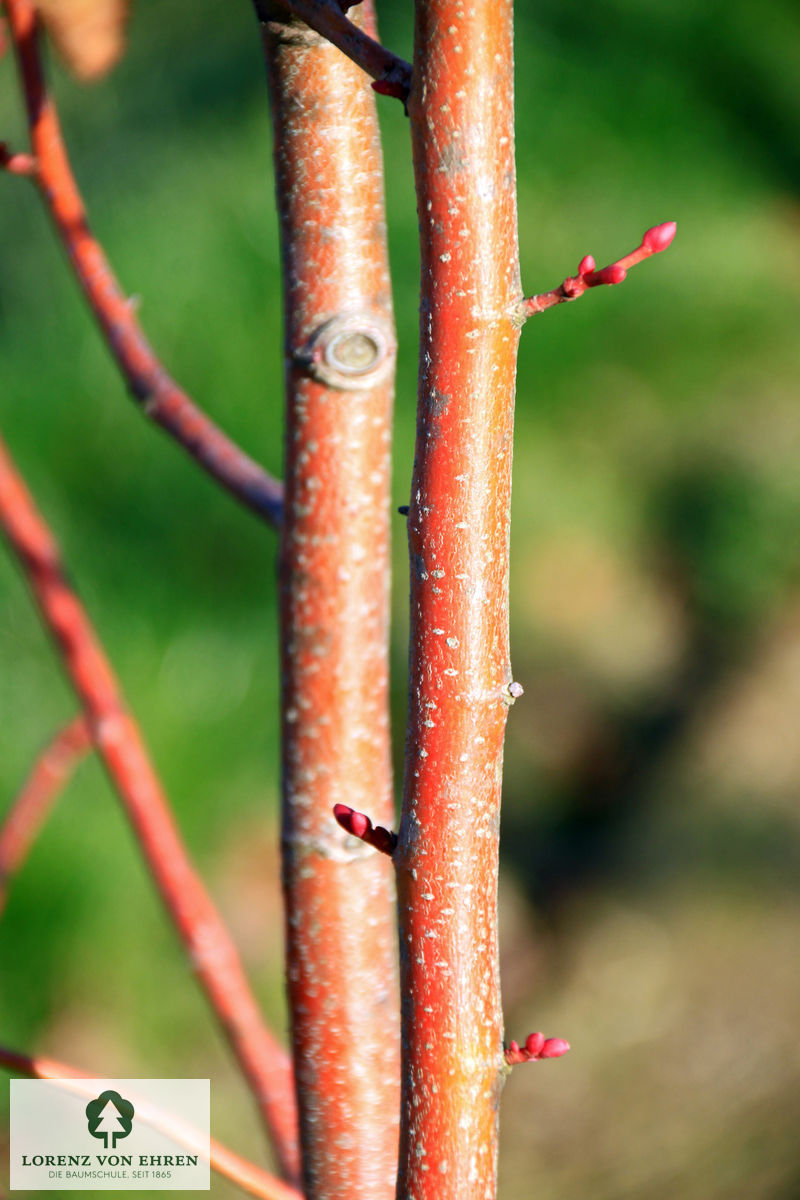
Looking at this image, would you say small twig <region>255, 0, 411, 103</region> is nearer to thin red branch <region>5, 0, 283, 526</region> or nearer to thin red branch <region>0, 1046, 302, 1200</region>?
thin red branch <region>5, 0, 283, 526</region>

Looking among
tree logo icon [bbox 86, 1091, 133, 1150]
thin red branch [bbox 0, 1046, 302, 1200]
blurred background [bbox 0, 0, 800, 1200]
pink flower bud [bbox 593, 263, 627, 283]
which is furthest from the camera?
blurred background [bbox 0, 0, 800, 1200]

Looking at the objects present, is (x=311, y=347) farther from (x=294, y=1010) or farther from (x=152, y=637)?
(x=152, y=637)

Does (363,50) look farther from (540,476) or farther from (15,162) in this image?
(540,476)

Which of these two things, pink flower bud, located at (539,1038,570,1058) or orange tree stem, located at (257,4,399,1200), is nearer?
pink flower bud, located at (539,1038,570,1058)

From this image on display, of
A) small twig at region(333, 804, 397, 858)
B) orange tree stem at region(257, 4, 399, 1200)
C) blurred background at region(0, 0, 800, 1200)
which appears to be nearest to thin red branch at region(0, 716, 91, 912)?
orange tree stem at region(257, 4, 399, 1200)

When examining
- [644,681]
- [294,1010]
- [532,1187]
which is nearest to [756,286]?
[644,681]
